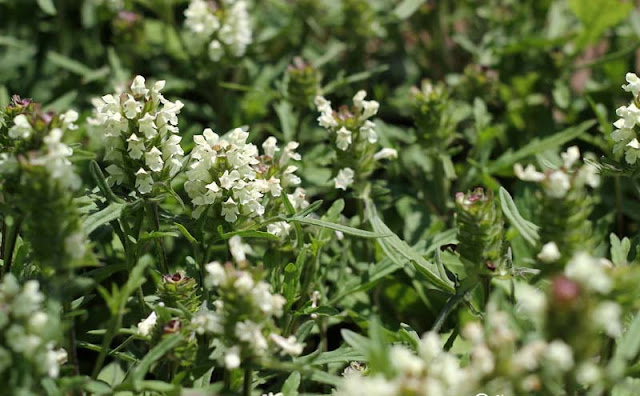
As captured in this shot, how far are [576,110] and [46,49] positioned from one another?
136 inches

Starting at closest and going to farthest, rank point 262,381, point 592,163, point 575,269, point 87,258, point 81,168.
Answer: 1. point 575,269
2. point 87,258
3. point 262,381
4. point 592,163
5. point 81,168

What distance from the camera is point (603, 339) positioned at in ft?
9.52

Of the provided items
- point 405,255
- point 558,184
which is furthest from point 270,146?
point 558,184

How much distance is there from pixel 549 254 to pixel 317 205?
100cm

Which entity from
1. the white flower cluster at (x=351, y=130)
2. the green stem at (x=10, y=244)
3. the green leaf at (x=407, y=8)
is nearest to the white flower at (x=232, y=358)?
the green stem at (x=10, y=244)

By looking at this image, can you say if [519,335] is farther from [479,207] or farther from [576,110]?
[576,110]

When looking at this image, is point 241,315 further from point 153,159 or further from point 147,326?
point 153,159

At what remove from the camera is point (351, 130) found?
348 centimetres

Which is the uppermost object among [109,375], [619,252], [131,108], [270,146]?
[131,108]

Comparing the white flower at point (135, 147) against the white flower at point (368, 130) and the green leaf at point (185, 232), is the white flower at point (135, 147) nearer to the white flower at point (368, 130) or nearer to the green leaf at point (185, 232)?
the green leaf at point (185, 232)

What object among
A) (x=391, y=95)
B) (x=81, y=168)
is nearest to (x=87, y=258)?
(x=81, y=168)

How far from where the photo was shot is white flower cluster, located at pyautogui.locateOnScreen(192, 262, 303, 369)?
236 cm

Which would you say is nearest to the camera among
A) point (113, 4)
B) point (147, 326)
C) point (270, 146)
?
point (147, 326)

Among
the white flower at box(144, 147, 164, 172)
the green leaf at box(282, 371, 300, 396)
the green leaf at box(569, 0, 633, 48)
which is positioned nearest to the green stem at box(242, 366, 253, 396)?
the green leaf at box(282, 371, 300, 396)
